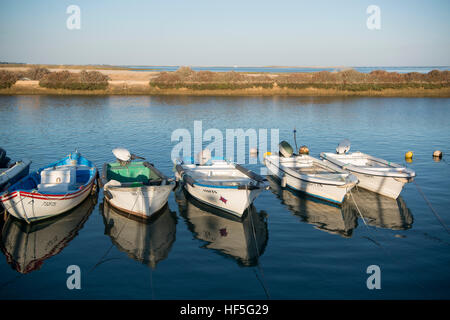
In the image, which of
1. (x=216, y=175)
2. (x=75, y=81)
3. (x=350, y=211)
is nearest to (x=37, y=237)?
(x=216, y=175)

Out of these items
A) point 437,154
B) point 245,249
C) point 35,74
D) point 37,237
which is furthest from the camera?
point 35,74

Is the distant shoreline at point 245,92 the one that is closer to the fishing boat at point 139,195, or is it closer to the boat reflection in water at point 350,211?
the boat reflection in water at point 350,211

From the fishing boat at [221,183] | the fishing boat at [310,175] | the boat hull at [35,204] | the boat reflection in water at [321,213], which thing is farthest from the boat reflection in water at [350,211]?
the boat hull at [35,204]

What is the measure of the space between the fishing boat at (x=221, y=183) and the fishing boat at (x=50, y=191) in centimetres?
493

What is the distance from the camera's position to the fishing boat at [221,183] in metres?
15.9

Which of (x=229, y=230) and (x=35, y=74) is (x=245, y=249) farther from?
(x=35, y=74)

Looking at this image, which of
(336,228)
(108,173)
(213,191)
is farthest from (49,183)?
(336,228)

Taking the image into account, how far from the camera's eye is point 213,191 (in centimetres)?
1645

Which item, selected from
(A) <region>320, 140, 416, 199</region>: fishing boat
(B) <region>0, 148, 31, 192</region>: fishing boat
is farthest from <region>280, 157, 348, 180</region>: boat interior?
(B) <region>0, 148, 31, 192</region>: fishing boat

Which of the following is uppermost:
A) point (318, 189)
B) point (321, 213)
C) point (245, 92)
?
point (245, 92)

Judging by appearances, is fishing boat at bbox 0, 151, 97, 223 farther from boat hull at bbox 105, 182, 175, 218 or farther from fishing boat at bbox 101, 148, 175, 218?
boat hull at bbox 105, 182, 175, 218

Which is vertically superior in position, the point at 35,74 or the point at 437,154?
the point at 35,74

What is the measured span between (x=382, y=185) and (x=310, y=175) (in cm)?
389

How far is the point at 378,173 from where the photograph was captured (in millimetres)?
18906
